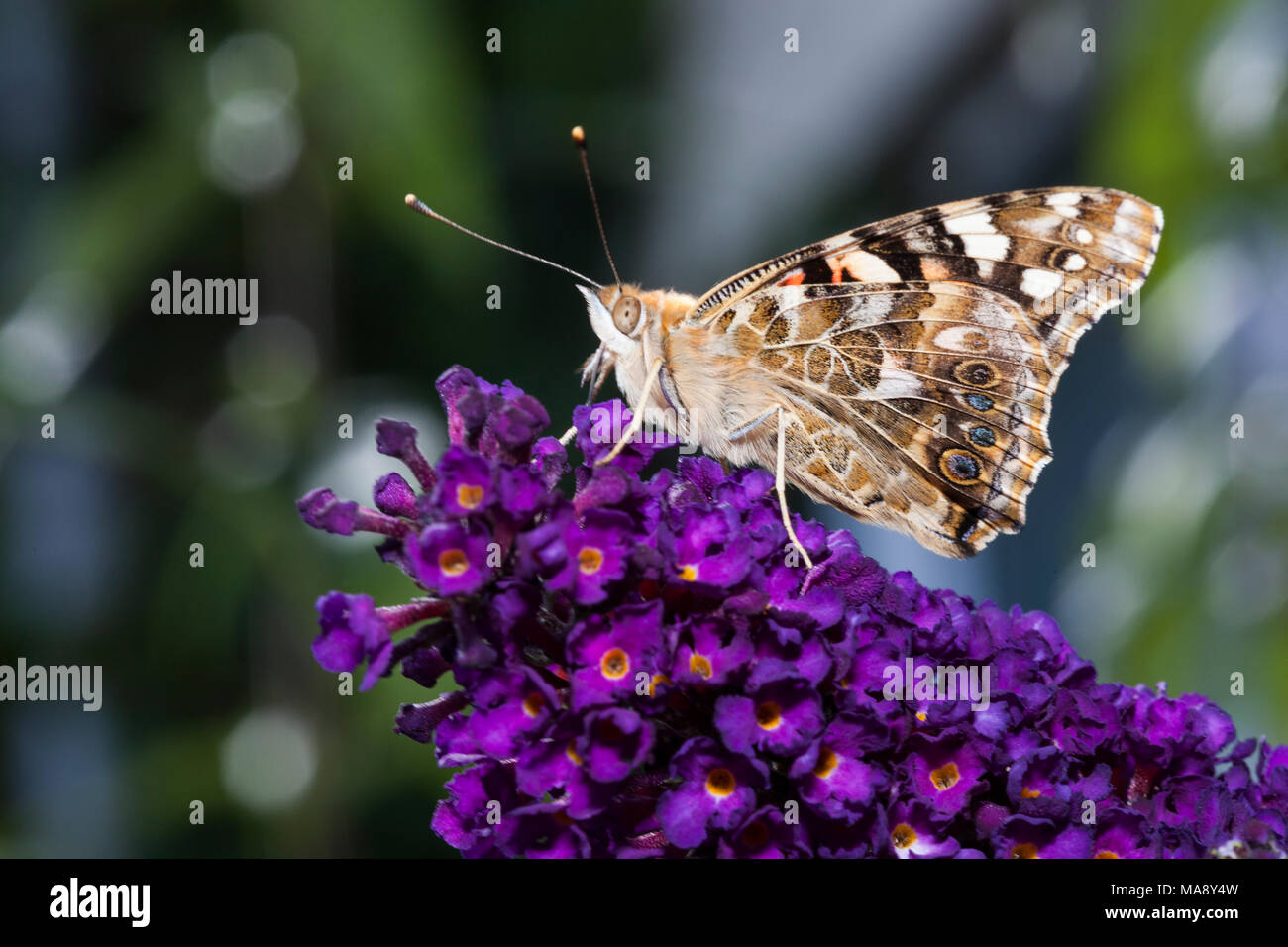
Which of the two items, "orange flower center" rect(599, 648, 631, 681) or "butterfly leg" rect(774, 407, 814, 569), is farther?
"butterfly leg" rect(774, 407, 814, 569)

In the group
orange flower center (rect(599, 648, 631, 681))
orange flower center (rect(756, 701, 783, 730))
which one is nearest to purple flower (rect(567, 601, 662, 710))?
orange flower center (rect(599, 648, 631, 681))

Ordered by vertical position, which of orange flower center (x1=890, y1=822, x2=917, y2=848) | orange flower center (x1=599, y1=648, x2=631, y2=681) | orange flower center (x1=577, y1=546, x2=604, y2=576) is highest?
orange flower center (x1=577, y1=546, x2=604, y2=576)

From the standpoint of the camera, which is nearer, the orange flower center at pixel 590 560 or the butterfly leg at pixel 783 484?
the orange flower center at pixel 590 560

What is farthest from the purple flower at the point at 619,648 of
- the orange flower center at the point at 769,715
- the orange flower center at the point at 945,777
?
the orange flower center at the point at 945,777

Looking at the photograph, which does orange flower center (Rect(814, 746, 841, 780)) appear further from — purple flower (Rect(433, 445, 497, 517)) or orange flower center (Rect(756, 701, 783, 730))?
purple flower (Rect(433, 445, 497, 517))

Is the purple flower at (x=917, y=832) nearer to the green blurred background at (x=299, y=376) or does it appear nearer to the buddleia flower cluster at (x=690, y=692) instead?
the buddleia flower cluster at (x=690, y=692)
